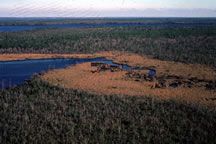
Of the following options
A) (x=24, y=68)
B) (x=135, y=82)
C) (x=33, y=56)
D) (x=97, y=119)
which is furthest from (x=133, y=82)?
(x=33, y=56)

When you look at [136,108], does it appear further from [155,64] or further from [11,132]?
[155,64]

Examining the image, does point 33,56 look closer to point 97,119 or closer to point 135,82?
point 135,82

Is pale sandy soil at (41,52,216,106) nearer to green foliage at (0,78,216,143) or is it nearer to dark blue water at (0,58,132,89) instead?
green foliage at (0,78,216,143)

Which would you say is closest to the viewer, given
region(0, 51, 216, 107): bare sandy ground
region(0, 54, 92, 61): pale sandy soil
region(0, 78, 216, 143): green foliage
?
region(0, 78, 216, 143): green foliage

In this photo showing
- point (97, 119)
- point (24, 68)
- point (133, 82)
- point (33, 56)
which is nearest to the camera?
point (97, 119)

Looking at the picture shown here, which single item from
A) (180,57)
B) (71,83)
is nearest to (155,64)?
(180,57)

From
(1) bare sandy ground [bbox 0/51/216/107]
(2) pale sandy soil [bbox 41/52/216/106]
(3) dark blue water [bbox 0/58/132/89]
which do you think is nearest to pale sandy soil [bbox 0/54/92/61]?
(1) bare sandy ground [bbox 0/51/216/107]
